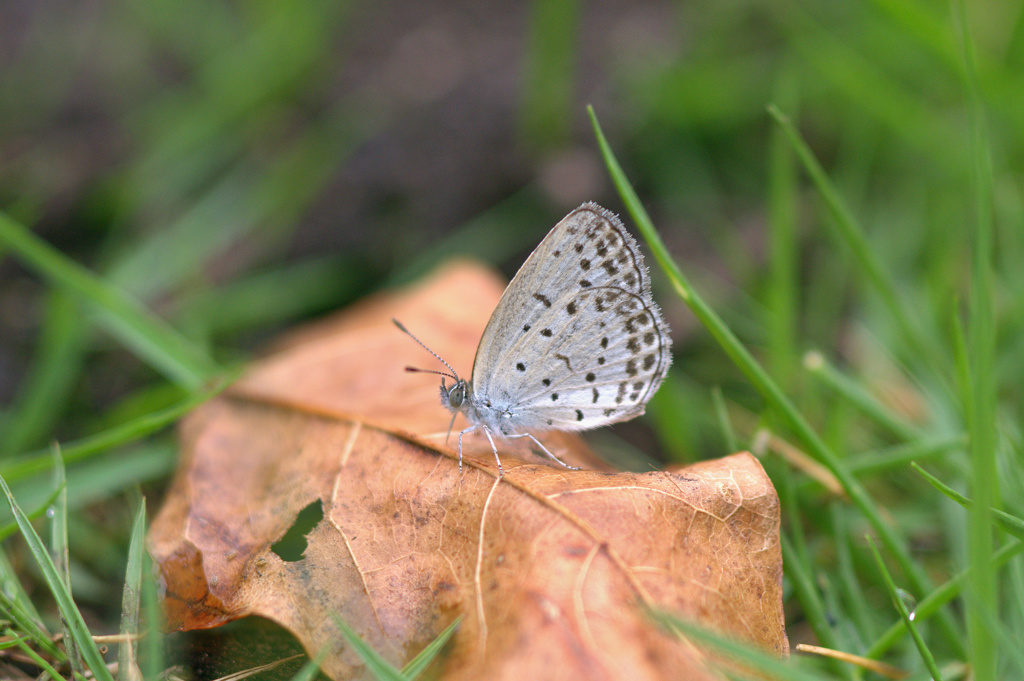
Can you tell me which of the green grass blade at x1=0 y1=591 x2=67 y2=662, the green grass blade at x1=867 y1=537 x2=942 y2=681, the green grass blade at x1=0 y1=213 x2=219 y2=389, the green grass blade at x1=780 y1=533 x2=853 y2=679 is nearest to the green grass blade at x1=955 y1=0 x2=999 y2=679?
the green grass blade at x1=867 y1=537 x2=942 y2=681

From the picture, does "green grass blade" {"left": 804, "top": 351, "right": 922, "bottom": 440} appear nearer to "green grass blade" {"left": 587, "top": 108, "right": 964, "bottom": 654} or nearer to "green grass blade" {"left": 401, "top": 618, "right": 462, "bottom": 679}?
"green grass blade" {"left": 587, "top": 108, "right": 964, "bottom": 654}

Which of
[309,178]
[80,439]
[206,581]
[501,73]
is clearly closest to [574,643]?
[206,581]

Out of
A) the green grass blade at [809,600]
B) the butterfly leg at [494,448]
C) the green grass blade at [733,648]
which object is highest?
the green grass blade at [733,648]

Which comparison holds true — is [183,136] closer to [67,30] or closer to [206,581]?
[67,30]

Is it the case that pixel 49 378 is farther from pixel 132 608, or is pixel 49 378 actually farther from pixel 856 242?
pixel 856 242

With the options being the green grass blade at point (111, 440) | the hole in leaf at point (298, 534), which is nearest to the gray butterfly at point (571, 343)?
the hole in leaf at point (298, 534)

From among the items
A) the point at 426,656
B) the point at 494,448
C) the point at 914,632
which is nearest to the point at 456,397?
the point at 494,448

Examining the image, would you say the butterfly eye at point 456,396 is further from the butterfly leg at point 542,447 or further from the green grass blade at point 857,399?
the green grass blade at point 857,399
